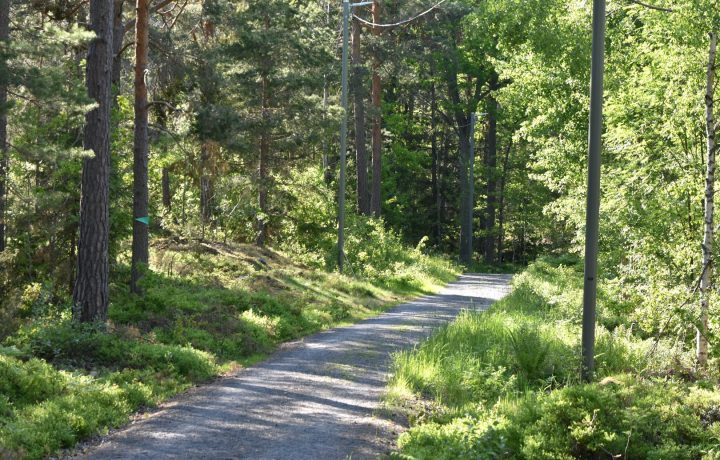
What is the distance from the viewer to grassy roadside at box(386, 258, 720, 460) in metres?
8.09

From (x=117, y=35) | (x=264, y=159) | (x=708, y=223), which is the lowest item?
(x=708, y=223)

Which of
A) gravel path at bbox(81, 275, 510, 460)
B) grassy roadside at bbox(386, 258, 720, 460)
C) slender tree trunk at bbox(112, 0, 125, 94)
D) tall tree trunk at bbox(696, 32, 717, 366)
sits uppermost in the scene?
slender tree trunk at bbox(112, 0, 125, 94)

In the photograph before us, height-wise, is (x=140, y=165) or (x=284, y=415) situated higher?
(x=140, y=165)

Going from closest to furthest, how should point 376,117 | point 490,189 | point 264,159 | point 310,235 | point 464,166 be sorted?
point 264,159
point 310,235
point 376,117
point 464,166
point 490,189

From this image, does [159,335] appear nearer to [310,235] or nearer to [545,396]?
[545,396]

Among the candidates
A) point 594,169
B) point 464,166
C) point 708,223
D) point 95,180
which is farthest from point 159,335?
point 464,166

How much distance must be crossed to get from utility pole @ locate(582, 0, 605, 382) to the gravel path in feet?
8.54

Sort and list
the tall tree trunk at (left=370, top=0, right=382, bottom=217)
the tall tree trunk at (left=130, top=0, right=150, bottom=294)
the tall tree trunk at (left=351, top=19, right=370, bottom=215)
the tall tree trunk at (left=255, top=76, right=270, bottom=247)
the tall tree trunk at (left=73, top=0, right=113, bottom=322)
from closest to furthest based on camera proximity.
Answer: the tall tree trunk at (left=73, top=0, right=113, bottom=322) → the tall tree trunk at (left=130, top=0, right=150, bottom=294) → the tall tree trunk at (left=255, top=76, right=270, bottom=247) → the tall tree trunk at (left=351, top=19, right=370, bottom=215) → the tall tree trunk at (left=370, top=0, right=382, bottom=217)

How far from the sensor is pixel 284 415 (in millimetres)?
9516

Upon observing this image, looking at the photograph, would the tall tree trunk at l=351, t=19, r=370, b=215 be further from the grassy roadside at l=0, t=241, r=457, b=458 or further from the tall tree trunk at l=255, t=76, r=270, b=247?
the grassy roadside at l=0, t=241, r=457, b=458

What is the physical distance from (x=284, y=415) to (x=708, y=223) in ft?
24.3

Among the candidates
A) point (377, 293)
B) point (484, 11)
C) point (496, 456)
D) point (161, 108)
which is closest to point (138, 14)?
point (161, 108)

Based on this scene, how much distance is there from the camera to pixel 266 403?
33.3ft

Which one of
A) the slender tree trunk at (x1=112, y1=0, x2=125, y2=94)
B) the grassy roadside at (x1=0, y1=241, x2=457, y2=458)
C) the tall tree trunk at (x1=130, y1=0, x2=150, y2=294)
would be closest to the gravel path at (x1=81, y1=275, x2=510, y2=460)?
the grassy roadside at (x1=0, y1=241, x2=457, y2=458)
